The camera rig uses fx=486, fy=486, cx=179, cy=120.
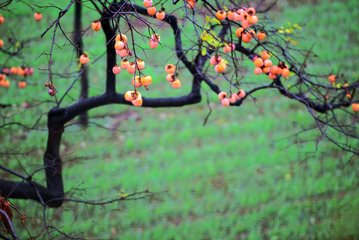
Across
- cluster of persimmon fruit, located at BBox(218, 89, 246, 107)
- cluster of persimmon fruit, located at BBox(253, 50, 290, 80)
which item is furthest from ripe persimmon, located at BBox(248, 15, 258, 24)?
cluster of persimmon fruit, located at BBox(218, 89, 246, 107)

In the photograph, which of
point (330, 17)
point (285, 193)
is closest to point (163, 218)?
point (285, 193)

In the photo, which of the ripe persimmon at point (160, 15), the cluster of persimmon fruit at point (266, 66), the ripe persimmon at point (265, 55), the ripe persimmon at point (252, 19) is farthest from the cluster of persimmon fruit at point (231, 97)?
the ripe persimmon at point (160, 15)

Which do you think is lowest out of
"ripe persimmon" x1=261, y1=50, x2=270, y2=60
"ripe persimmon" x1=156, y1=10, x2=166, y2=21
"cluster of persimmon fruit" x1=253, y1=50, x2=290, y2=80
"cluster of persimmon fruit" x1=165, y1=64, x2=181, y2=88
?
"cluster of persimmon fruit" x1=165, y1=64, x2=181, y2=88

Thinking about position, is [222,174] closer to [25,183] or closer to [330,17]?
[25,183]

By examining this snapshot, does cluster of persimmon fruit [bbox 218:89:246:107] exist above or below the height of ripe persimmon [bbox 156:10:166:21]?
below

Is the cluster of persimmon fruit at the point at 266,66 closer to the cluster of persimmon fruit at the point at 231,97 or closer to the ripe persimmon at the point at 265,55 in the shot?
the ripe persimmon at the point at 265,55

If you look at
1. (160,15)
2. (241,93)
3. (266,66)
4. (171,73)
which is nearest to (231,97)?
(241,93)

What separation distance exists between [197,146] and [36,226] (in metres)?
3.73

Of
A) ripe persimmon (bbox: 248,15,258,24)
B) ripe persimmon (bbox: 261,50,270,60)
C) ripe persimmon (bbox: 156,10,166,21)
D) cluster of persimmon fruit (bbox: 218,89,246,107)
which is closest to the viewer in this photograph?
ripe persimmon (bbox: 248,15,258,24)

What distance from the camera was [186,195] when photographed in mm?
7984

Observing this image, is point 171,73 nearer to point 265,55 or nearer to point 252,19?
point 252,19

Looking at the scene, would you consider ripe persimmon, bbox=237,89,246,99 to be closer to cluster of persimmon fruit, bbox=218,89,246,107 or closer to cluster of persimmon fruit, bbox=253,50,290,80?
cluster of persimmon fruit, bbox=218,89,246,107

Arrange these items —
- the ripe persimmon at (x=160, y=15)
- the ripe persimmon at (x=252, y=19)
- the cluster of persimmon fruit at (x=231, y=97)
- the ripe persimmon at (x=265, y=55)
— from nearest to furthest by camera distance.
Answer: the ripe persimmon at (x=252, y=19)
the ripe persimmon at (x=160, y=15)
the ripe persimmon at (x=265, y=55)
the cluster of persimmon fruit at (x=231, y=97)

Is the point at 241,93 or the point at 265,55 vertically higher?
the point at 265,55
